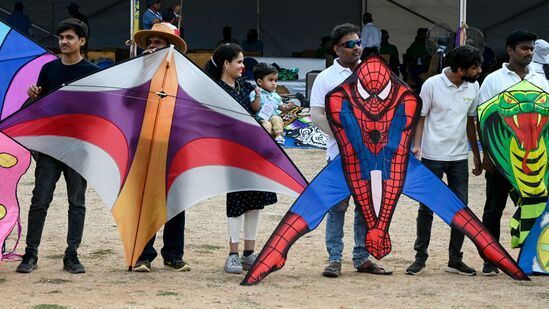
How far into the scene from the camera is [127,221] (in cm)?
693

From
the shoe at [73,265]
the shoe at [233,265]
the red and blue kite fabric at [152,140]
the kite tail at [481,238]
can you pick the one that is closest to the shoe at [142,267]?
the red and blue kite fabric at [152,140]

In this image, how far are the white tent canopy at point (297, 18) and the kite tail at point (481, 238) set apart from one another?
1487cm

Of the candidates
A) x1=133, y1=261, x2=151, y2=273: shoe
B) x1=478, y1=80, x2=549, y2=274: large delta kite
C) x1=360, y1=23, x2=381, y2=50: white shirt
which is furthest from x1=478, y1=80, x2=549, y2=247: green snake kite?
x1=360, y1=23, x2=381, y2=50: white shirt

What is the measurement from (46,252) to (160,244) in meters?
0.91

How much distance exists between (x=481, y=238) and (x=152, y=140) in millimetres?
2204

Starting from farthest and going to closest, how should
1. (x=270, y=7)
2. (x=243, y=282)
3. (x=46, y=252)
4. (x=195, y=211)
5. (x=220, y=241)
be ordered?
(x=270, y=7)
(x=195, y=211)
(x=220, y=241)
(x=46, y=252)
(x=243, y=282)

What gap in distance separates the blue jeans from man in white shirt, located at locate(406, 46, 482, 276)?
35cm

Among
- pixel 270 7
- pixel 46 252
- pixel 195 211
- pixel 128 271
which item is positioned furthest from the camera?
pixel 270 7

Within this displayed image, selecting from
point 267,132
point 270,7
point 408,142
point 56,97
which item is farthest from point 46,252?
point 270,7

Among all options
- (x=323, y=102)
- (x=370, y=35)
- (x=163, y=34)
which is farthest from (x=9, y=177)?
(x=370, y=35)

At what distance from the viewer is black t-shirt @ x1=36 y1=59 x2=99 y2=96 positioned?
702cm

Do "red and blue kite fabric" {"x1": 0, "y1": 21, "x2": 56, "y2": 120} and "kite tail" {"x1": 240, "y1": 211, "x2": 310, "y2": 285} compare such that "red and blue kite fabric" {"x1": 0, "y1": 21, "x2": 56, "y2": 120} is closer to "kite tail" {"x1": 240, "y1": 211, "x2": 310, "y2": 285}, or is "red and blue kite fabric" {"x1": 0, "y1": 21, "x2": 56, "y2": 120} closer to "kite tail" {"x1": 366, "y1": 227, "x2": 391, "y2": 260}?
"kite tail" {"x1": 240, "y1": 211, "x2": 310, "y2": 285}

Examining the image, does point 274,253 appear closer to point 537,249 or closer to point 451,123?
point 451,123

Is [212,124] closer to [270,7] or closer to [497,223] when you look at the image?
[497,223]
